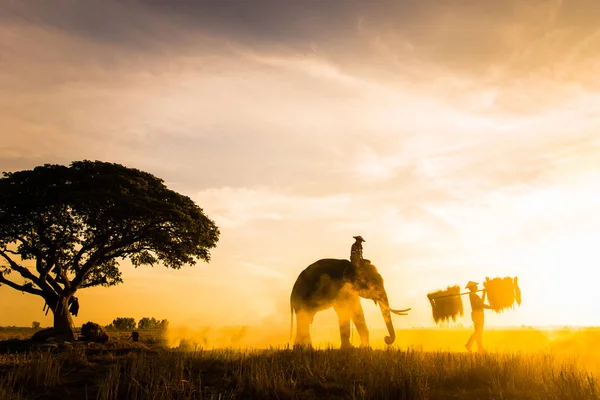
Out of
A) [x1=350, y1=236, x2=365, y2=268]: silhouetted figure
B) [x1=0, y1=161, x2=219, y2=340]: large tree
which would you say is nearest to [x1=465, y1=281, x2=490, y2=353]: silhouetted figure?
[x1=350, y1=236, x2=365, y2=268]: silhouetted figure

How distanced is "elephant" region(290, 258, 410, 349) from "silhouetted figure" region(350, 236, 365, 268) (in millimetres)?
154

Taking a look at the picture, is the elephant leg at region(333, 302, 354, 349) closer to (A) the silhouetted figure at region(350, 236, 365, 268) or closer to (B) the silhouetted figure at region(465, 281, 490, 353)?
(A) the silhouetted figure at region(350, 236, 365, 268)

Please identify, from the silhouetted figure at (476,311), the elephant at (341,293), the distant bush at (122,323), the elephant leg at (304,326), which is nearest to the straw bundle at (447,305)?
the silhouetted figure at (476,311)

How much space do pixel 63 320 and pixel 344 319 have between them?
623 inches

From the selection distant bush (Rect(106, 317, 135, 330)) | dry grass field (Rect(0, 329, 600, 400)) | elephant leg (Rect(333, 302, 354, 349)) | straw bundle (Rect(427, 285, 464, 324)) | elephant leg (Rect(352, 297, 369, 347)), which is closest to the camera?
dry grass field (Rect(0, 329, 600, 400))

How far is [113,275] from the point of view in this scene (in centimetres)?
2941

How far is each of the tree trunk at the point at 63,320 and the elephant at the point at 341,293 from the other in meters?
12.9

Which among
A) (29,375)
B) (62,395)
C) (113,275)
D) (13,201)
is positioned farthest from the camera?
(113,275)

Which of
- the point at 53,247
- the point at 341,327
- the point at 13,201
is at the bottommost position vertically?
the point at 341,327

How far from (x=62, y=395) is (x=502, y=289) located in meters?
16.1

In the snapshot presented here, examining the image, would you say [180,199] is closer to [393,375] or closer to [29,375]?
[29,375]

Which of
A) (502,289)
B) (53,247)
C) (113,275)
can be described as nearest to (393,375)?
(502,289)

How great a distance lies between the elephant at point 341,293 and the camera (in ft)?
56.3

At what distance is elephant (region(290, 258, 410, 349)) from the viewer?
56.3 feet
